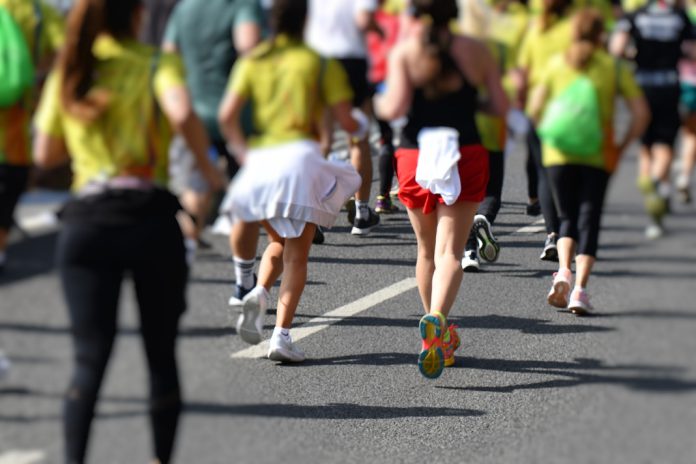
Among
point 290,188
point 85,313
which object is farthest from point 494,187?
point 85,313

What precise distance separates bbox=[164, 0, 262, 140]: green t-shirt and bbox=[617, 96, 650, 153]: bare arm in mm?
1305

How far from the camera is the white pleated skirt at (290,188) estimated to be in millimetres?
5000

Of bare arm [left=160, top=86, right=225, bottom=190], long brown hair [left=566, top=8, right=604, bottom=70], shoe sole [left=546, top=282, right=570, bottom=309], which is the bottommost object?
shoe sole [left=546, top=282, right=570, bottom=309]

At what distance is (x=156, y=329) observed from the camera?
4.85 metres

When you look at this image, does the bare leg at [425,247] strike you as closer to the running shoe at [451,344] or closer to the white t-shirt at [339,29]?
the running shoe at [451,344]

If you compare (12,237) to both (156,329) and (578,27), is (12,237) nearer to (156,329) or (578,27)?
(156,329)

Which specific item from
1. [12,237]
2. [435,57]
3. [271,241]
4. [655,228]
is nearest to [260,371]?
[271,241]

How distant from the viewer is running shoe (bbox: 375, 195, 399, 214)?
7.32 m

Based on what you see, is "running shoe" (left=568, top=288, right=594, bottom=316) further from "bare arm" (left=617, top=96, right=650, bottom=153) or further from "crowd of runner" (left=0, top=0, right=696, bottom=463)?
Result: "bare arm" (left=617, top=96, right=650, bottom=153)

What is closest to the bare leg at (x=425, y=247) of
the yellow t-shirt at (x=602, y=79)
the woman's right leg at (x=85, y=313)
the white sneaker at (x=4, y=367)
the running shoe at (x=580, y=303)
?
the running shoe at (x=580, y=303)

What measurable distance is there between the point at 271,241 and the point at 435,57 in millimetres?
1639

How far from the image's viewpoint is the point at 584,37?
13.9ft

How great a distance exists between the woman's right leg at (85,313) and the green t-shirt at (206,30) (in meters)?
0.57

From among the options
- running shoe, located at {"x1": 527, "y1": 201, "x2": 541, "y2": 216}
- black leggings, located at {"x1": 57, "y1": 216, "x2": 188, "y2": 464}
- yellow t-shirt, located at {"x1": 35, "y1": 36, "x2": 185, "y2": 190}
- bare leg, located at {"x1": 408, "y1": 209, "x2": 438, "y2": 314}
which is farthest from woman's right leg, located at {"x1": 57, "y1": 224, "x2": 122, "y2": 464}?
running shoe, located at {"x1": 527, "y1": 201, "x2": 541, "y2": 216}
